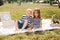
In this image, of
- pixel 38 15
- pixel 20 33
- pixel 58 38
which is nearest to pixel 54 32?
pixel 58 38

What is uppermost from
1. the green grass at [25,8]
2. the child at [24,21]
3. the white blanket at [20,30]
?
the green grass at [25,8]

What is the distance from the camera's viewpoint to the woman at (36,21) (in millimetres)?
1281

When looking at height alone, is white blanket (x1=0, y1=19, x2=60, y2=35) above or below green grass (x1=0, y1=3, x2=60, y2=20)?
below

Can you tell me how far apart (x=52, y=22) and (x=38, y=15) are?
0.52 feet

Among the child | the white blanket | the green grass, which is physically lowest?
the white blanket

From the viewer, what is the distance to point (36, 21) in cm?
130

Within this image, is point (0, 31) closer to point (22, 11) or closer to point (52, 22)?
point (22, 11)

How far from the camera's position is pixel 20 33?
4.09 ft

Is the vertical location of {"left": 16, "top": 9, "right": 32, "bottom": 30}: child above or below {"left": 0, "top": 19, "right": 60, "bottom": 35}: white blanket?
above

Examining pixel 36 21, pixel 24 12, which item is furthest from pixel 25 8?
pixel 36 21

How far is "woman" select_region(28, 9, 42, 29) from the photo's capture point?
1.28 m

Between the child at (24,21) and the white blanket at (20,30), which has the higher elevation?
the child at (24,21)

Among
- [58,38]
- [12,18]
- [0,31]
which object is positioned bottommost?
[58,38]

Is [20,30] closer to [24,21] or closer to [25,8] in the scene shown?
[24,21]
